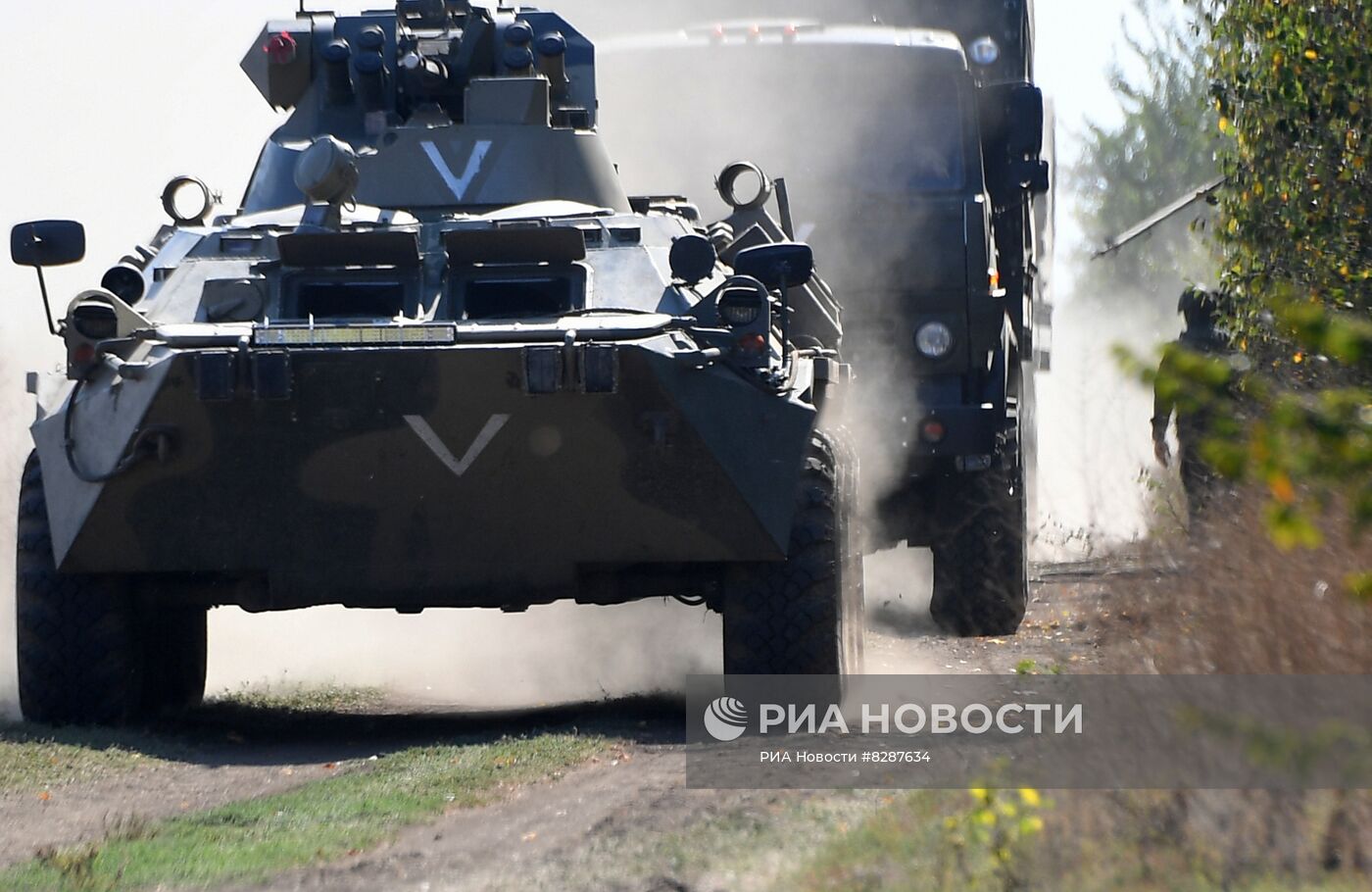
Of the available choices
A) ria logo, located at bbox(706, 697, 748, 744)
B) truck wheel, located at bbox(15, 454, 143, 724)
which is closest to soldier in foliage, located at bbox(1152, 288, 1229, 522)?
ria logo, located at bbox(706, 697, 748, 744)

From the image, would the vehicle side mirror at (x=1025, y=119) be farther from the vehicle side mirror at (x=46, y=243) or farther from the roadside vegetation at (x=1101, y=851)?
the roadside vegetation at (x=1101, y=851)

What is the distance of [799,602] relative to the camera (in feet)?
23.0

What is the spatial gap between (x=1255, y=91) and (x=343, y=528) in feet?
13.8

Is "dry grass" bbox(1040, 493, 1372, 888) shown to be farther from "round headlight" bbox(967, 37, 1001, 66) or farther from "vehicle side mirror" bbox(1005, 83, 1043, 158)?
"round headlight" bbox(967, 37, 1001, 66)

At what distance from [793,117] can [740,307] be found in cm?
385

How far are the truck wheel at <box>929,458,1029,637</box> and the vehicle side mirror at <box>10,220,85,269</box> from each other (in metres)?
4.77

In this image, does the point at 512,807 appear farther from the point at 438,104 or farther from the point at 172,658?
the point at 438,104

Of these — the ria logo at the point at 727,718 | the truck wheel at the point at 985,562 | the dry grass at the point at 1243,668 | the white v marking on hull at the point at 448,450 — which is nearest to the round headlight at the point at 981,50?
the truck wheel at the point at 985,562

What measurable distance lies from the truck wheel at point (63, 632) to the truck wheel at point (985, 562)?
4542 mm

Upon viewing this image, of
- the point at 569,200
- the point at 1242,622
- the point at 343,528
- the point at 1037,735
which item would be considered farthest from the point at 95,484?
the point at 1242,622

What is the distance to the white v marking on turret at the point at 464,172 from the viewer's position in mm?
8219

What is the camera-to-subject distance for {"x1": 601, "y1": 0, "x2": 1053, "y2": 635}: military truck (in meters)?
10.2

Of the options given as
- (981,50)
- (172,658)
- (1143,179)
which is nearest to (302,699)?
(172,658)

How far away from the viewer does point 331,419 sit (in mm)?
6633
